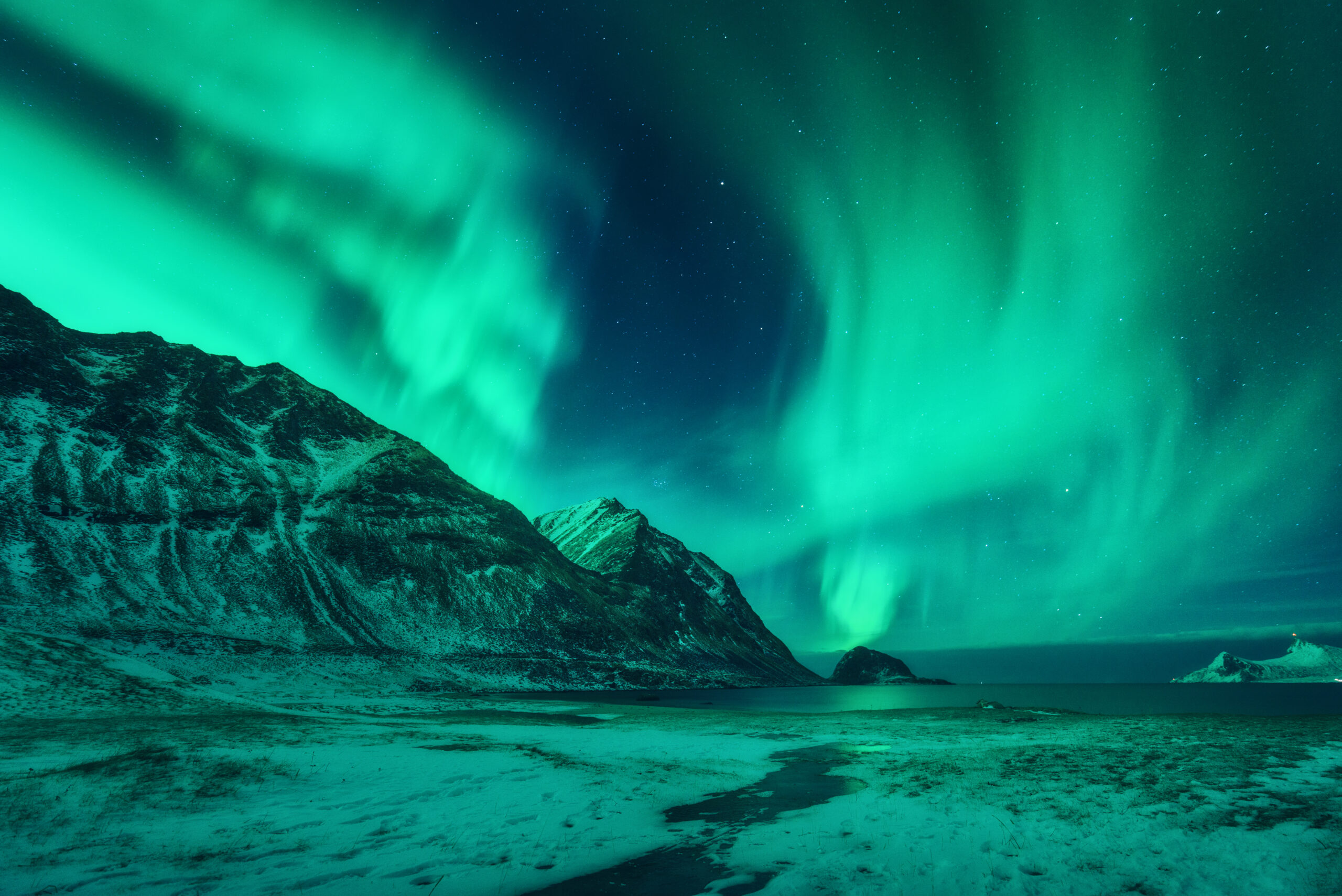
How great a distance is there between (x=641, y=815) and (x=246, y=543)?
143m

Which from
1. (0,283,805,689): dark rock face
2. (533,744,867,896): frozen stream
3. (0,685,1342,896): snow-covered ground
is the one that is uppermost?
(0,283,805,689): dark rock face

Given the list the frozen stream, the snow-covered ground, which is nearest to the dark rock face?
the snow-covered ground

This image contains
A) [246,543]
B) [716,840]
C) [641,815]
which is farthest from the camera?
[246,543]

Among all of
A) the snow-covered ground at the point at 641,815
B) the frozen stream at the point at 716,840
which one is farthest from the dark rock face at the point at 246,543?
the frozen stream at the point at 716,840

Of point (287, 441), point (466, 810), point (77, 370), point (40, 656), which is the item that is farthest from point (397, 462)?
point (466, 810)

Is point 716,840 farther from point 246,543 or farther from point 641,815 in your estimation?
point 246,543

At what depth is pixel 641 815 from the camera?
13695 mm

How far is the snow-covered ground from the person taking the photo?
879 cm

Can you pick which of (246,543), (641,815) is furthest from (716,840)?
(246,543)

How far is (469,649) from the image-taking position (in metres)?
124

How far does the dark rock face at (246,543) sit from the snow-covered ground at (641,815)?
69.2 m

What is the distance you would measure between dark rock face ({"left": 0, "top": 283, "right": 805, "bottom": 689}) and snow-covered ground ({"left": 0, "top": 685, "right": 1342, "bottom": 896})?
6922cm

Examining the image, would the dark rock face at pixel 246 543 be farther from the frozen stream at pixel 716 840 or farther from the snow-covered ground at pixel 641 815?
the frozen stream at pixel 716 840

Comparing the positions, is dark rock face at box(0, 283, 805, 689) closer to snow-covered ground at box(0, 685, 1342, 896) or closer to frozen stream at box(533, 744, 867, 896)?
snow-covered ground at box(0, 685, 1342, 896)
